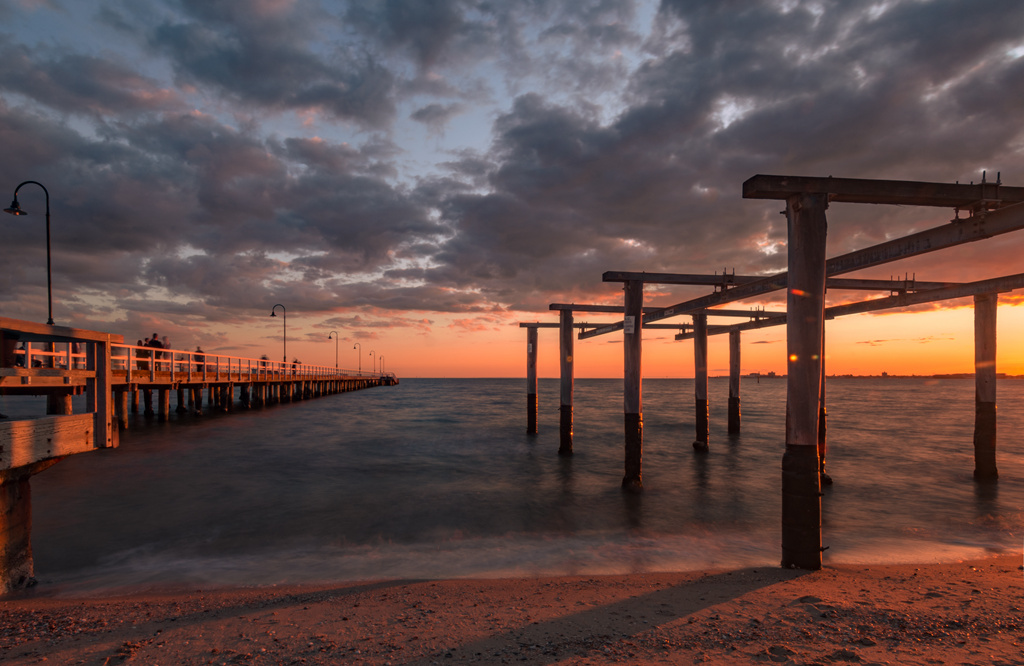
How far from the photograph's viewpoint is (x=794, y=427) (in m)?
6.23

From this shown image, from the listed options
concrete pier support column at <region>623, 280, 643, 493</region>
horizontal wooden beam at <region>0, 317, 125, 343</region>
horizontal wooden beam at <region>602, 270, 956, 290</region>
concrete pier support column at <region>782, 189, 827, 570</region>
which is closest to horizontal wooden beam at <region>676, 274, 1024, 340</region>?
horizontal wooden beam at <region>602, 270, 956, 290</region>

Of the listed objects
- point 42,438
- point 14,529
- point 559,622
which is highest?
point 42,438

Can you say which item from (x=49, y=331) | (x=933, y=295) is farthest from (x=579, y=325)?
(x=49, y=331)

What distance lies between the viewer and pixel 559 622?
4801 mm

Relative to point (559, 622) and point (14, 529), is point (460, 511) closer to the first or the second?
point (559, 622)

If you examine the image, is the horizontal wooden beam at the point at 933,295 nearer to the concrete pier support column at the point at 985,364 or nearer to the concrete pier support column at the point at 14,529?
the concrete pier support column at the point at 985,364

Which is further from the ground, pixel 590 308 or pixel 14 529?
pixel 590 308

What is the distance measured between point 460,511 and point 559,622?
7.44 m

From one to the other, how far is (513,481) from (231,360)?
23351mm

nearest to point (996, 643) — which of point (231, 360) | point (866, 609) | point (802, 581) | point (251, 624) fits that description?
point (866, 609)

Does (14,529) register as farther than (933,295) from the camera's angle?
No

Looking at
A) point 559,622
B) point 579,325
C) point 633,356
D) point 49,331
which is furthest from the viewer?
point 579,325

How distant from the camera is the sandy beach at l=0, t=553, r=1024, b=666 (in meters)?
4.06

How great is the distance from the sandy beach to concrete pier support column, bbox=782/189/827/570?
0.51 metres
